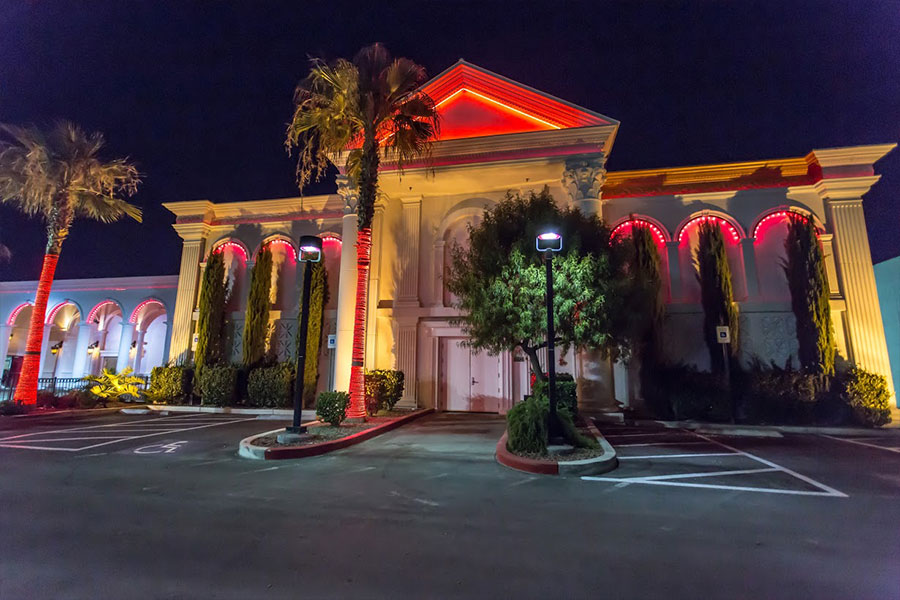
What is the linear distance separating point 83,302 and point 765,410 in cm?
3251

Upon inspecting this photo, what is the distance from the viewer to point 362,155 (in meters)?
11.9

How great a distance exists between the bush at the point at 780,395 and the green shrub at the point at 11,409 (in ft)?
76.2

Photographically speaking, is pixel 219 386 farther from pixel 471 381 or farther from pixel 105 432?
pixel 471 381

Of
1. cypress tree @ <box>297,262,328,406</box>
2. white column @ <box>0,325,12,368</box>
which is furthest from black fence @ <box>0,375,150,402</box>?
cypress tree @ <box>297,262,328,406</box>

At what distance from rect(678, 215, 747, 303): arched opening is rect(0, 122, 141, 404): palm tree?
825 inches

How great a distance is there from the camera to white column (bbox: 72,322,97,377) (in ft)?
80.4

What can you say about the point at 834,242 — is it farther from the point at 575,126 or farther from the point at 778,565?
the point at 778,565

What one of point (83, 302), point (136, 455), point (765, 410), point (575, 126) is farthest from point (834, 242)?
point (83, 302)

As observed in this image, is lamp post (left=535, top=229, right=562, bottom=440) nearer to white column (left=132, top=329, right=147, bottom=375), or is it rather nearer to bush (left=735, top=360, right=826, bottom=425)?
bush (left=735, top=360, right=826, bottom=425)

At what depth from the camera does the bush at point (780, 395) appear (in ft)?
40.6

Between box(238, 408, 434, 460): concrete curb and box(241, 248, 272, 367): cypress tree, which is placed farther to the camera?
box(241, 248, 272, 367): cypress tree

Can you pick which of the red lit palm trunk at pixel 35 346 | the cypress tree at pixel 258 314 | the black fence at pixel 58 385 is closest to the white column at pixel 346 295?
the cypress tree at pixel 258 314

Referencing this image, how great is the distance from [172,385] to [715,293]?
777 inches

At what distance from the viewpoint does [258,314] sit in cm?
1703
